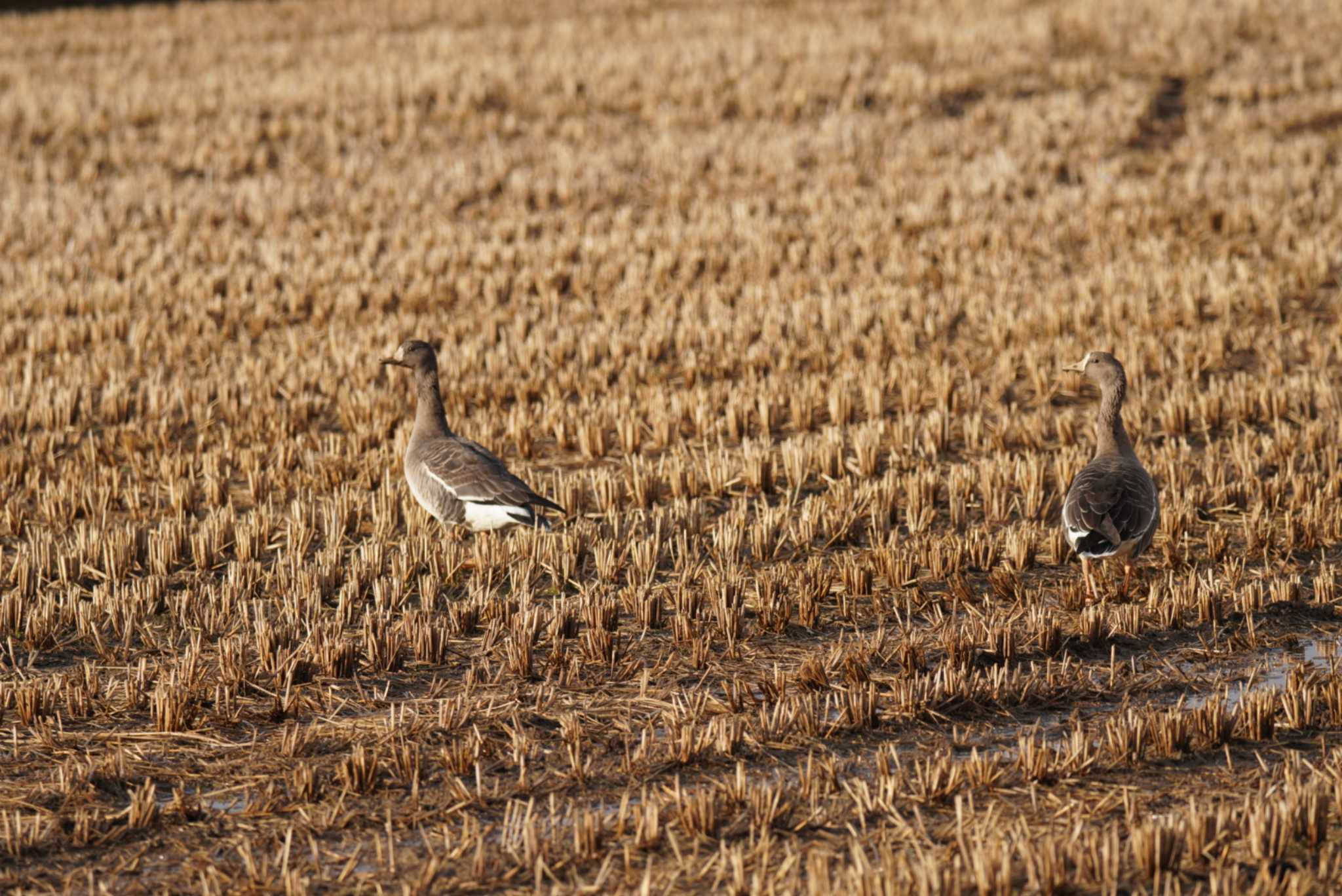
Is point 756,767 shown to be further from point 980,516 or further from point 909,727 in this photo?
point 980,516

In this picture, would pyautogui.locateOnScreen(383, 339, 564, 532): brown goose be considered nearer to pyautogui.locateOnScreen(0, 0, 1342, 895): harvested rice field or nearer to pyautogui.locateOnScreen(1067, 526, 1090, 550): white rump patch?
pyautogui.locateOnScreen(0, 0, 1342, 895): harvested rice field

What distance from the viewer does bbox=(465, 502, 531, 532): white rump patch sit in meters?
8.11

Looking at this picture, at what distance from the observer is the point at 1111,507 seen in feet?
23.6

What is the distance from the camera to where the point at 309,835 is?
206 inches

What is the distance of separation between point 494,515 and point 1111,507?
3.20m

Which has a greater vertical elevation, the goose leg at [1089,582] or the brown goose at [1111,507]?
the brown goose at [1111,507]

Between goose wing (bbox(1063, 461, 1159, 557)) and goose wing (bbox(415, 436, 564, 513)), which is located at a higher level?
goose wing (bbox(1063, 461, 1159, 557))

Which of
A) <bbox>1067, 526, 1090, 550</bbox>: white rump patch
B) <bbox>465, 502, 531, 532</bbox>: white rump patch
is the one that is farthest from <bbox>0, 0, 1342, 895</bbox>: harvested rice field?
<bbox>1067, 526, 1090, 550</bbox>: white rump patch

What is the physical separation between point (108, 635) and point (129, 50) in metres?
24.1

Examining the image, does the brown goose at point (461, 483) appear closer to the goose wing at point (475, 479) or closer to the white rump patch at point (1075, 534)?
the goose wing at point (475, 479)

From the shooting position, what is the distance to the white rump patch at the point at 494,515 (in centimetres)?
811

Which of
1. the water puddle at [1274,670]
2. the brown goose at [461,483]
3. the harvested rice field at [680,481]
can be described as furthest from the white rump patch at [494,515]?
the water puddle at [1274,670]

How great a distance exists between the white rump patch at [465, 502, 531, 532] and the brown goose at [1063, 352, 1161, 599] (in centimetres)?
281

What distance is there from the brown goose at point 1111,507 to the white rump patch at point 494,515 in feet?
9.21
